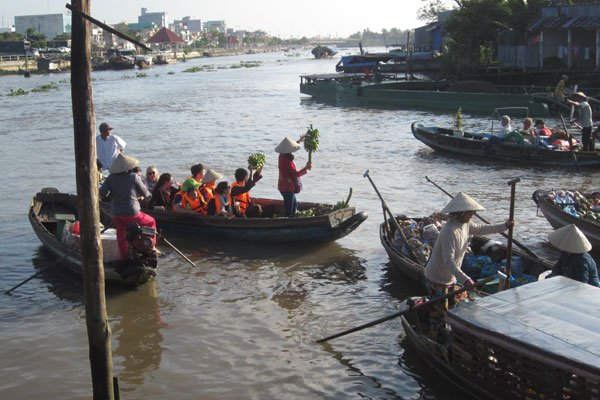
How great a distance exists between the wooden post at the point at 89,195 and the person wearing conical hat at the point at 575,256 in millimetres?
4675

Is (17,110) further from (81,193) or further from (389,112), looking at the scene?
(81,193)

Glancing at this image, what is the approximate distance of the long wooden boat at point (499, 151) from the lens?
1947 centimetres

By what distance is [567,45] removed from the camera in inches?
1527

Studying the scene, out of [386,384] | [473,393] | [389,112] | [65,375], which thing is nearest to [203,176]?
[65,375]

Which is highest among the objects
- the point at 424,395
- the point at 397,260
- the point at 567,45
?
the point at 567,45

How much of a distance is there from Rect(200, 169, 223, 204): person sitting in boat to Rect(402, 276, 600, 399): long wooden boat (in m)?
6.63

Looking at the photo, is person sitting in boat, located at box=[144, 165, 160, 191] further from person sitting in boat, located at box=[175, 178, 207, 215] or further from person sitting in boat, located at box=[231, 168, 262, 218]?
person sitting in boat, located at box=[231, 168, 262, 218]

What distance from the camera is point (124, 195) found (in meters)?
10.7

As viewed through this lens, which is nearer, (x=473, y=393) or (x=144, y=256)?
(x=473, y=393)

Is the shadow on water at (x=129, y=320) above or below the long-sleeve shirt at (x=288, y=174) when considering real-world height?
below

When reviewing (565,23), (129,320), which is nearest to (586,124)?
(129,320)

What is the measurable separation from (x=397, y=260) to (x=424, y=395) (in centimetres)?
323

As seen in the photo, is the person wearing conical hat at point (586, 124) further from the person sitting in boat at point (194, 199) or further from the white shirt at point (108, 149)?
the white shirt at point (108, 149)

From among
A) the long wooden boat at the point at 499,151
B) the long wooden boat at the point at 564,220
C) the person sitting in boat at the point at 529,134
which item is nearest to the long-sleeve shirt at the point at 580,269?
the long wooden boat at the point at 564,220
